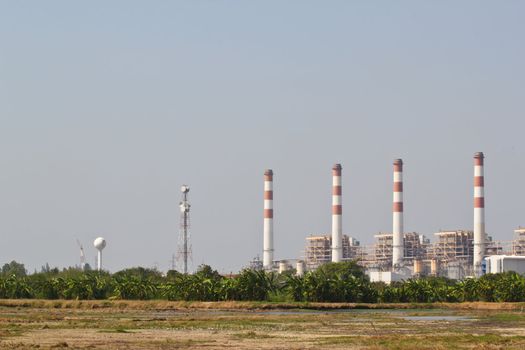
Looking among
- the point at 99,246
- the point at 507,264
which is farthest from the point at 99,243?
the point at 507,264

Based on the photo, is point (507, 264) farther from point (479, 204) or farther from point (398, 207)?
point (398, 207)

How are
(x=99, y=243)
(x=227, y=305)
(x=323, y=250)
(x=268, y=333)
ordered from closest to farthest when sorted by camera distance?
1. (x=268, y=333)
2. (x=227, y=305)
3. (x=99, y=243)
4. (x=323, y=250)

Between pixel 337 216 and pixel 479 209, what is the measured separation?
17.9 meters

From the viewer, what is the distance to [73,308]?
190 feet

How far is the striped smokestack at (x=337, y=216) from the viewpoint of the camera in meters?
131

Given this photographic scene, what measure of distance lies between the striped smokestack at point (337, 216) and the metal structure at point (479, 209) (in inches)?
651

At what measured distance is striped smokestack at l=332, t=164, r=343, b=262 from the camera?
13075cm

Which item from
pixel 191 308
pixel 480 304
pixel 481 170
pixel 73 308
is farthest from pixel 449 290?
pixel 481 170

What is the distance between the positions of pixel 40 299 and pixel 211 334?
118ft

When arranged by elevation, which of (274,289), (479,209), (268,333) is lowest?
(268,333)

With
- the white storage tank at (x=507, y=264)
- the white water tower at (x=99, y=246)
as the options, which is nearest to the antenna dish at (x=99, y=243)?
the white water tower at (x=99, y=246)

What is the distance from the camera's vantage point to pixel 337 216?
132 metres

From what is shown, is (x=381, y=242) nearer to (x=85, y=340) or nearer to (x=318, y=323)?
(x=318, y=323)

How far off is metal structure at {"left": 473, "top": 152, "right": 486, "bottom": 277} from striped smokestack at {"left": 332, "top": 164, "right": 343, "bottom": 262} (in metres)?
16.5
